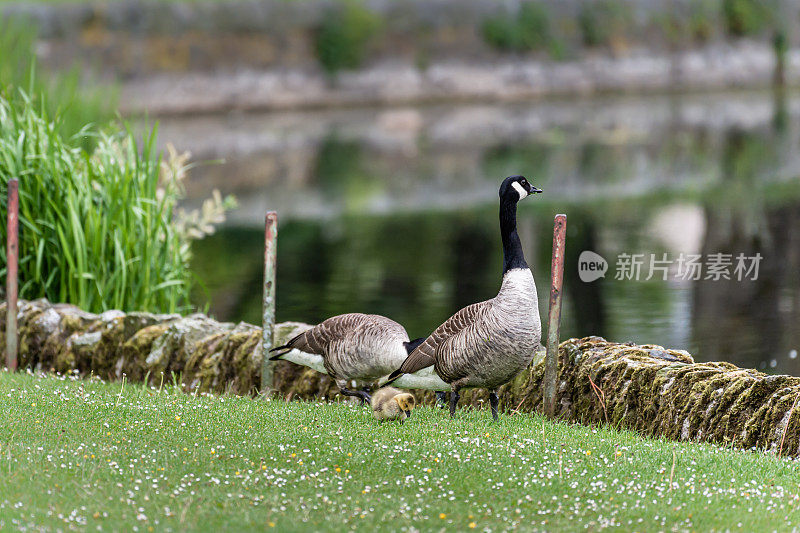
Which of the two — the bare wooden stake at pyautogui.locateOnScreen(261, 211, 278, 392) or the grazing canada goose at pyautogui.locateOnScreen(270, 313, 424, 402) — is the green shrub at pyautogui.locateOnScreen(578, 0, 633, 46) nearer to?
the bare wooden stake at pyautogui.locateOnScreen(261, 211, 278, 392)

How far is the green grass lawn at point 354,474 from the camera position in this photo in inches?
260

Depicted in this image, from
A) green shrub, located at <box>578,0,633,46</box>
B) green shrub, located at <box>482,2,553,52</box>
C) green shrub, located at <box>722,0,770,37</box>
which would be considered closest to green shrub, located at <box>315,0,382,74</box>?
green shrub, located at <box>482,2,553,52</box>

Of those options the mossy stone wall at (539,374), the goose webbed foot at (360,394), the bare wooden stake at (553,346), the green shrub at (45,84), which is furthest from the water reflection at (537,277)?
the goose webbed foot at (360,394)

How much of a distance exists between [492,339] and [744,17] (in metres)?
54.8

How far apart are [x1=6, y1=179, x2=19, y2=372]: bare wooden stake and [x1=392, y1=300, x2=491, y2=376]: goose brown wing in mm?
4471

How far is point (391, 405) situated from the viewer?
27.9ft

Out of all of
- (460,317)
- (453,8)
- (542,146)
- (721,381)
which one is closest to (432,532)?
(460,317)

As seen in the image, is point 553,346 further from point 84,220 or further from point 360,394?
point 84,220

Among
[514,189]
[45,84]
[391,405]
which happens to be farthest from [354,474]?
[45,84]

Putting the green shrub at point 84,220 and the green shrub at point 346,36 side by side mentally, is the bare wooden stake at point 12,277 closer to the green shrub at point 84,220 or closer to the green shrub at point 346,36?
the green shrub at point 84,220

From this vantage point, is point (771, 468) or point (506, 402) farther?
point (506, 402)

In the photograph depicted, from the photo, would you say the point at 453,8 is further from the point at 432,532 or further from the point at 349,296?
the point at 432,532

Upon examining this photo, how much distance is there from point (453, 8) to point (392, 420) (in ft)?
151

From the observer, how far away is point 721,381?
29.2 feet
